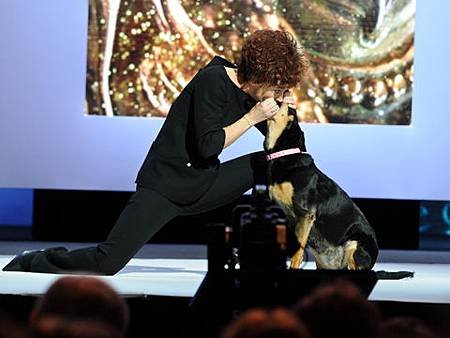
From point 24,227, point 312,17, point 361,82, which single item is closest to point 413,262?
point 361,82

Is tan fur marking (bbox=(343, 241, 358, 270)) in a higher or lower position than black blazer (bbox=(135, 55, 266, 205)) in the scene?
lower

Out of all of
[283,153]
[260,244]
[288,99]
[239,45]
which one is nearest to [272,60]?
[288,99]

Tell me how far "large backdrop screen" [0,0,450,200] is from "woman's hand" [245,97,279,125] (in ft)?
5.88

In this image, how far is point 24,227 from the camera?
6777 mm

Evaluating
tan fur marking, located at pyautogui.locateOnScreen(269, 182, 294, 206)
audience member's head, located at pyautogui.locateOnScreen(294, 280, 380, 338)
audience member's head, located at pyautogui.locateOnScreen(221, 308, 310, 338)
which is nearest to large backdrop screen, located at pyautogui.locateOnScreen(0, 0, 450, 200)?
tan fur marking, located at pyautogui.locateOnScreen(269, 182, 294, 206)

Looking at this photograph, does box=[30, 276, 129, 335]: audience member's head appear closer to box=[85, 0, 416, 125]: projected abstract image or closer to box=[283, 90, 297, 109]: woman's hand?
box=[283, 90, 297, 109]: woman's hand

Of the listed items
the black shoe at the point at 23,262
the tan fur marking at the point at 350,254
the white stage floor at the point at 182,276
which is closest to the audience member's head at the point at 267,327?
the white stage floor at the point at 182,276

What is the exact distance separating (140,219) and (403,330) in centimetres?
265

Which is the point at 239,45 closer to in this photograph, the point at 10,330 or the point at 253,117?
the point at 253,117

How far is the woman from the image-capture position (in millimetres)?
4137

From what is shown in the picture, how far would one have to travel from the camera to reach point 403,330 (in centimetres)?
173

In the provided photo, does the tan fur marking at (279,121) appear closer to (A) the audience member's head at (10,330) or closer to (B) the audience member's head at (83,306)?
(B) the audience member's head at (83,306)

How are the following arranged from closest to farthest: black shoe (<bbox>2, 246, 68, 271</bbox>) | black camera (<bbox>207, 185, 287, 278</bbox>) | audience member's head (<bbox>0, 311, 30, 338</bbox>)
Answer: audience member's head (<bbox>0, 311, 30, 338</bbox>) → black camera (<bbox>207, 185, 287, 278</bbox>) → black shoe (<bbox>2, 246, 68, 271</bbox>)

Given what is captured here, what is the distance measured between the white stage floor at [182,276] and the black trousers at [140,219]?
0.06 metres
